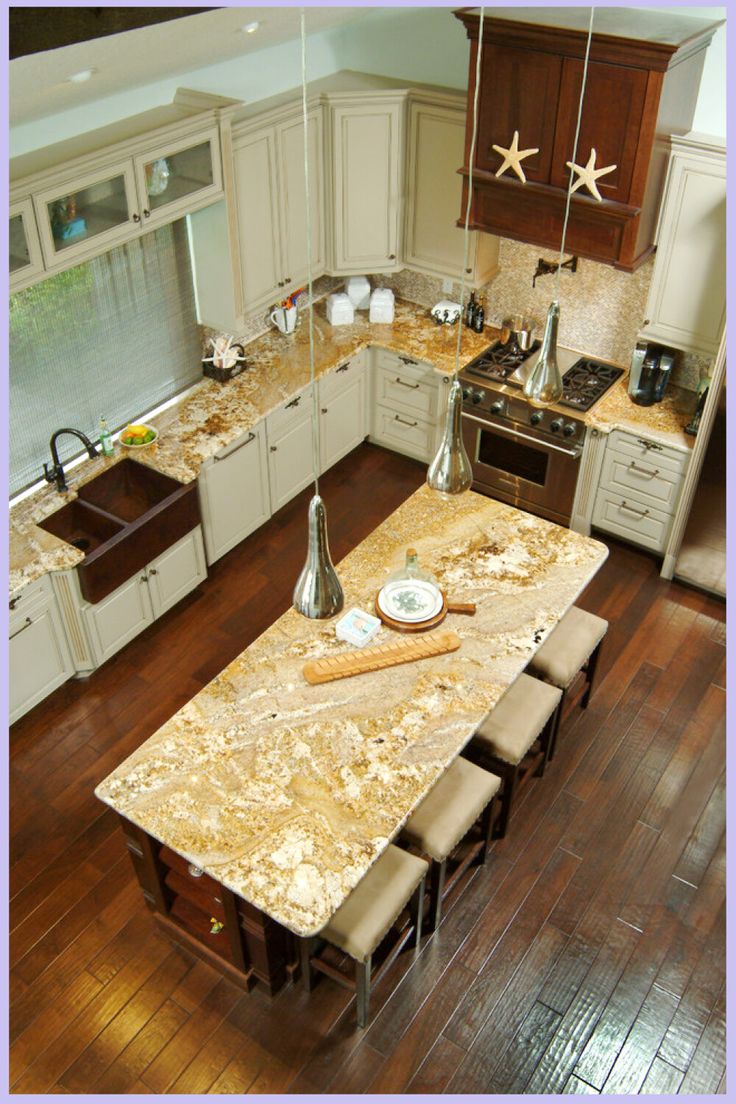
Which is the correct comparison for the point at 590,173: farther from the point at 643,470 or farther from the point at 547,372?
the point at 547,372

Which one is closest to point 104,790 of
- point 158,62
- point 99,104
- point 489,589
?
point 489,589

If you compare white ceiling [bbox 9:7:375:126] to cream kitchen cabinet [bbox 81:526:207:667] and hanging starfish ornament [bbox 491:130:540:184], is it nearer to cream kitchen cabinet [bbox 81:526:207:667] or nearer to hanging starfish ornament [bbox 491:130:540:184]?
hanging starfish ornament [bbox 491:130:540:184]

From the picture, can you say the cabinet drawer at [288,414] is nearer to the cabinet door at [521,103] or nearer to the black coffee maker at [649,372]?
the cabinet door at [521,103]

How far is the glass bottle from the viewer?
12.6ft

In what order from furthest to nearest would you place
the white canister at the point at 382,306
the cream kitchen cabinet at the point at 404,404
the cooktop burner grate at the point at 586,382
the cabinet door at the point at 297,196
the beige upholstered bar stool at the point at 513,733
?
the white canister at the point at 382,306 < the cream kitchen cabinet at the point at 404,404 < the cooktop burner grate at the point at 586,382 < the cabinet door at the point at 297,196 < the beige upholstered bar stool at the point at 513,733

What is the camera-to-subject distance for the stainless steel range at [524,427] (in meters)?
6.11

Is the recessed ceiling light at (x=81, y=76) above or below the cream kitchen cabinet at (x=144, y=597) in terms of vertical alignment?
above

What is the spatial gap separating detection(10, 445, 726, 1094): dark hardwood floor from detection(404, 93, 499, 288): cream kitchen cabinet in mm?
2674

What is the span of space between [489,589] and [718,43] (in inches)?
125

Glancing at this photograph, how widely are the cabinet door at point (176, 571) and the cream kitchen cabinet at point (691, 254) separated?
294 centimetres

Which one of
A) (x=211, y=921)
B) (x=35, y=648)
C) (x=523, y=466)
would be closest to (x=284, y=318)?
(x=523, y=466)

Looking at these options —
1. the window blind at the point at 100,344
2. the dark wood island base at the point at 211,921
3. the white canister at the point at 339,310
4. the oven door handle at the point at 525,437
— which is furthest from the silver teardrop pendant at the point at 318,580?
the white canister at the point at 339,310

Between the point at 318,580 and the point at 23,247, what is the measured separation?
88.5 inches

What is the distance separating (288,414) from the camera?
245 inches
